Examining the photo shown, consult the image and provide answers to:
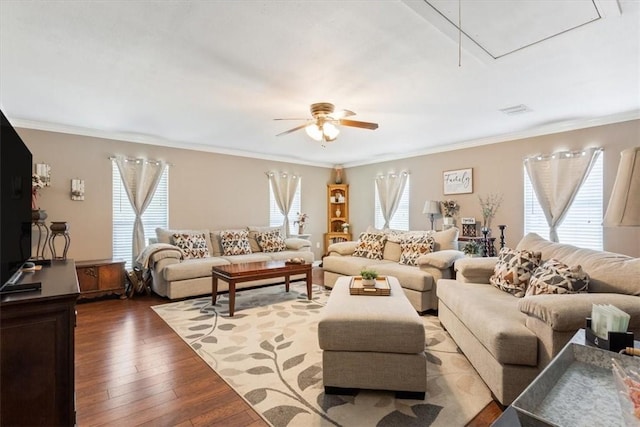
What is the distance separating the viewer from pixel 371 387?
2104 mm

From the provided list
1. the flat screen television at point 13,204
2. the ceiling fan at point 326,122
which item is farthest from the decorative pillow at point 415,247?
the flat screen television at point 13,204

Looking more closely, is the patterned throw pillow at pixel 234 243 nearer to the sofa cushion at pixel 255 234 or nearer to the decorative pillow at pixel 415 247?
the sofa cushion at pixel 255 234

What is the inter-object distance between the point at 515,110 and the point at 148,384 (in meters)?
4.63

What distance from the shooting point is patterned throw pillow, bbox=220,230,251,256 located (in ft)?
18.0

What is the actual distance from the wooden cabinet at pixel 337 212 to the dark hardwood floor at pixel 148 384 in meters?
4.66

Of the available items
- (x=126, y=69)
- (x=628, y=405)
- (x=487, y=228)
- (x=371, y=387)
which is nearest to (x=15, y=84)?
(x=126, y=69)

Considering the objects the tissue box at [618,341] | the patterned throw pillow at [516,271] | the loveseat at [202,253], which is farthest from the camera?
the loveseat at [202,253]

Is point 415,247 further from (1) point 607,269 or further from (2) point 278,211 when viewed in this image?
(2) point 278,211

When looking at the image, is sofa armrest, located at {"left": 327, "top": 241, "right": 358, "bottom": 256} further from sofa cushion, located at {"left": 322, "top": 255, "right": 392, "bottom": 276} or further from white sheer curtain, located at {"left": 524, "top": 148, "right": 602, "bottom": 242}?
white sheer curtain, located at {"left": 524, "top": 148, "right": 602, "bottom": 242}

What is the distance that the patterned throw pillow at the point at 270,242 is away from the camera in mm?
5898

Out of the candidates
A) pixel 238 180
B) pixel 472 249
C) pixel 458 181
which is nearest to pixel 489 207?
pixel 458 181

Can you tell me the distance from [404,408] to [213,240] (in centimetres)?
442

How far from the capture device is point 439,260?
3.78 m

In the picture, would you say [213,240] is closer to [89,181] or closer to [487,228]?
[89,181]
